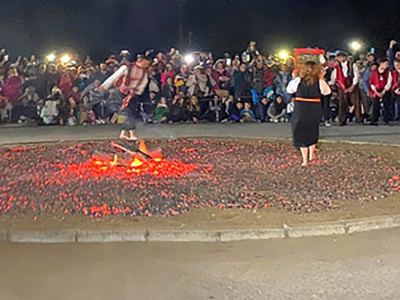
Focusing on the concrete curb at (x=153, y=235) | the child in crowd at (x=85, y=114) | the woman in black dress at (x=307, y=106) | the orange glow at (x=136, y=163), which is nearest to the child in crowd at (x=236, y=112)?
the child in crowd at (x=85, y=114)

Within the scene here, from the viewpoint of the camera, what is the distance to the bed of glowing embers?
8.40m

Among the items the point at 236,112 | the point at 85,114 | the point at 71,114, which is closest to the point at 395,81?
the point at 236,112

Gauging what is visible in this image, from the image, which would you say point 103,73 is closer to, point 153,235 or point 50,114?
point 50,114

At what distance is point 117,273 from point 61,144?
946 centimetres

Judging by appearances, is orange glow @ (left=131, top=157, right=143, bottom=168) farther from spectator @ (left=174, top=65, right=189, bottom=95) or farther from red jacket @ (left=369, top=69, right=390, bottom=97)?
red jacket @ (left=369, top=69, right=390, bottom=97)

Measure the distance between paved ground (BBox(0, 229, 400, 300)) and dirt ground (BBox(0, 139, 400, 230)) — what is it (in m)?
0.48

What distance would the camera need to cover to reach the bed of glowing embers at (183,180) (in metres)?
8.40

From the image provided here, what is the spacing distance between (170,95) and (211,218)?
1335 centimetres

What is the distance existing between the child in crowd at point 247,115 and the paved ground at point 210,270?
44.3ft

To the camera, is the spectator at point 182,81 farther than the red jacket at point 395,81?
Yes

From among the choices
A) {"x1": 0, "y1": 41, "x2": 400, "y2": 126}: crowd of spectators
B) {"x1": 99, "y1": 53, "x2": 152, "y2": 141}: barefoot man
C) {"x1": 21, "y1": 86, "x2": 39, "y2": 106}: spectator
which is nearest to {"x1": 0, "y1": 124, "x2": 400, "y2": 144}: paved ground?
{"x1": 0, "y1": 41, "x2": 400, "y2": 126}: crowd of spectators

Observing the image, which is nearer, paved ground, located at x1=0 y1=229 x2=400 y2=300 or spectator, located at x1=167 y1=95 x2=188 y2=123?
paved ground, located at x1=0 y1=229 x2=400 y2=300

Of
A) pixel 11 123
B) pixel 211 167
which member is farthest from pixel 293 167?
pixel 11 123

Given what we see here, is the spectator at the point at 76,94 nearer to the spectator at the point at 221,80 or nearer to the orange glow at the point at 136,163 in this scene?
the spectator at the point at 221,80
